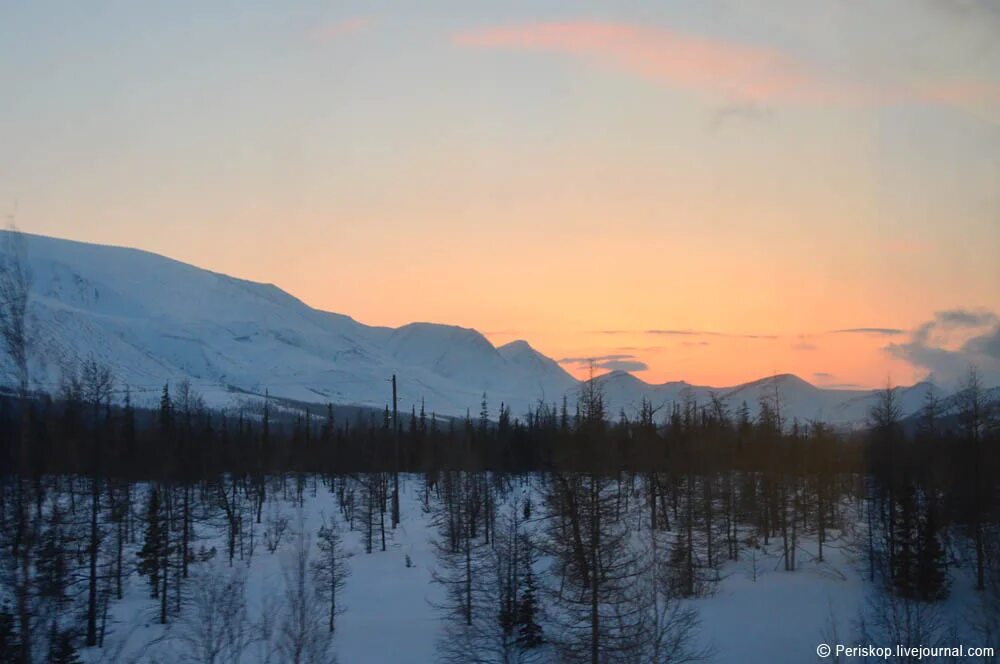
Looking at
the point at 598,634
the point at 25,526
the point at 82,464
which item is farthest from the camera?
the point at 82,464

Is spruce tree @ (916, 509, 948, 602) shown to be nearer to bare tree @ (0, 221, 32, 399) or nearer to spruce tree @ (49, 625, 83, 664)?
spruce tree @ (49, 625, 83, 664)

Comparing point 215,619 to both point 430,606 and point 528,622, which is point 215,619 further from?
point 430,606

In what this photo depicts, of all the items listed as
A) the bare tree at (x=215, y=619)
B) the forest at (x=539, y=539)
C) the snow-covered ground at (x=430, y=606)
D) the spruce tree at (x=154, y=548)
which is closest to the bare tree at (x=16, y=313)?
the forest at (x=539, y=539)

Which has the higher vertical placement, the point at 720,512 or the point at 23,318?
the point at 23,318

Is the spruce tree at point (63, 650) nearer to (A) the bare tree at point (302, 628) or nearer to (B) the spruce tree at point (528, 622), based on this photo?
(A) the bare tree at point (302, 628)

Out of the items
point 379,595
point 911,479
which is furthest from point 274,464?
point 911,479

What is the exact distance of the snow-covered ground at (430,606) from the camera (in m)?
30.9

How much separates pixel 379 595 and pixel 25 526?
106 ft

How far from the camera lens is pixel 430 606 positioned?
1646 inches

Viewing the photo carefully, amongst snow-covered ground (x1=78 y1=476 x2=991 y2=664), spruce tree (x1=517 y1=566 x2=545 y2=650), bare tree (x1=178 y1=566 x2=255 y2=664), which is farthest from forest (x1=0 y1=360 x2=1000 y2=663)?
snow-covered ground (x1=78 y1=476 x2=991 y2=664)

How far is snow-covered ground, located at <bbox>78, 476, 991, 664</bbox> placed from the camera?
30906 mm

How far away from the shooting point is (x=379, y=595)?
1737 inches

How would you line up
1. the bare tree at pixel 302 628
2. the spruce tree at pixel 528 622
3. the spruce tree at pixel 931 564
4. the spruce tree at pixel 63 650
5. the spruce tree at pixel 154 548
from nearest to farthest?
the spruce tree at pixel 63 650
the bare tree at pixel 302 628
the spruce tree at pixel 528 622
the spruce tree at pixel 931 564
the spruce tree at pixel 154 548

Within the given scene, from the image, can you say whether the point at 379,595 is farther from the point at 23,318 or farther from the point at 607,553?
the point at 23,318
